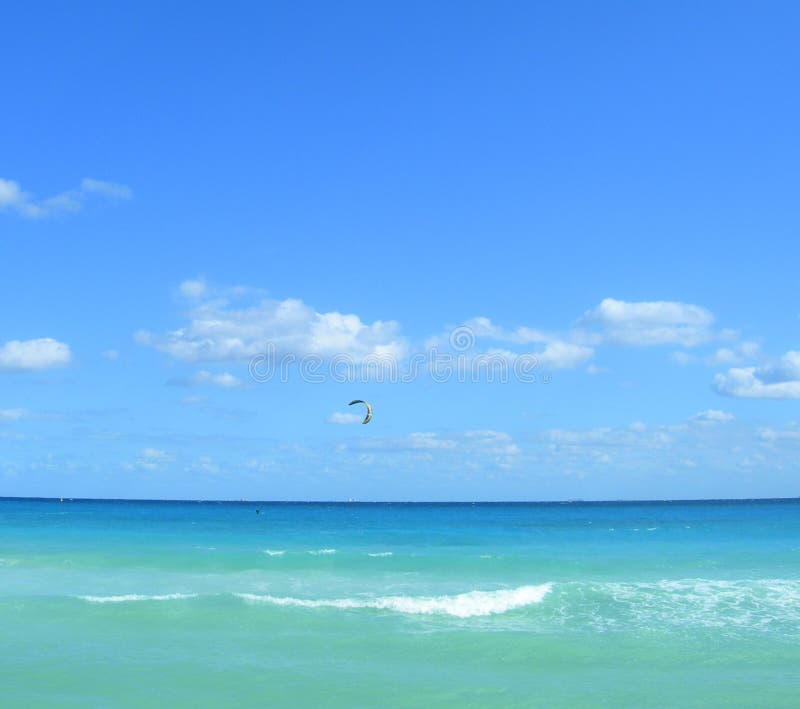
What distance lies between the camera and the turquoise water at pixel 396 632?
42.8ft

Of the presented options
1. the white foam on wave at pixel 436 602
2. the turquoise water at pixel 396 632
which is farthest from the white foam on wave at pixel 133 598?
the white foam on wave at pixel 436 602

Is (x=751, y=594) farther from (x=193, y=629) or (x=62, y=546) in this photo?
(x=62, y=546)

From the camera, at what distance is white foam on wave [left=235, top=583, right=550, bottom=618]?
1909 cm

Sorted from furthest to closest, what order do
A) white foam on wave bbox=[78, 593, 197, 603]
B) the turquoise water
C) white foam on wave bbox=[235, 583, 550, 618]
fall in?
white foam on wave bbox=[78, 593, 197, 603] < white foam on wave bbox=[235, 583, 550, 618] < the turquoise water

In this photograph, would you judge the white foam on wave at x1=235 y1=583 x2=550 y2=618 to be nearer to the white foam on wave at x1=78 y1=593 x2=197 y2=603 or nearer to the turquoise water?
the turquoise water

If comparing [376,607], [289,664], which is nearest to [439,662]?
[289,664]

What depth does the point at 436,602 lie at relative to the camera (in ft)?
65.4

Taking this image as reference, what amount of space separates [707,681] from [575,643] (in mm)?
3021

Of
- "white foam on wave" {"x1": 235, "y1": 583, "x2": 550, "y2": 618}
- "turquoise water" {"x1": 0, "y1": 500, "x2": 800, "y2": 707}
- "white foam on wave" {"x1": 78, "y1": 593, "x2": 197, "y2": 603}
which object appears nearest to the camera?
"turquoise water" {"x1": 0, "y1": 500, "x2": 800, "y2": 707}

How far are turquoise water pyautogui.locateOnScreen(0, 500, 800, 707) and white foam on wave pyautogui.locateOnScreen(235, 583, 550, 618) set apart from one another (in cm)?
8

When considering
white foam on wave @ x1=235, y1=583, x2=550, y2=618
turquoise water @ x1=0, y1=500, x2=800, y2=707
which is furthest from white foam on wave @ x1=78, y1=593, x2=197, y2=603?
white foam on wave @ x1=235, y1=583, x2=550, y2=618

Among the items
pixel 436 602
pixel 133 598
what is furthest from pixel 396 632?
pixel 133 598

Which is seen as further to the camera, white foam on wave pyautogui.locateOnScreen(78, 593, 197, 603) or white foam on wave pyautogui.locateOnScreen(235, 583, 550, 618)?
white foam on wave pyautogui.locateOnScreen(78, 593, 197, 603)

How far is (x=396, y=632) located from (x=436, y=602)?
3275 millimetres
